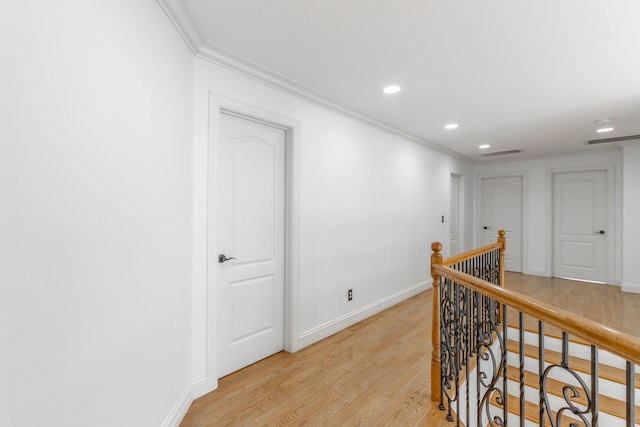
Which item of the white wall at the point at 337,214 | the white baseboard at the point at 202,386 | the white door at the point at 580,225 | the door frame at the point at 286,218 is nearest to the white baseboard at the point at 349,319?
the white wall at the point at 337,214

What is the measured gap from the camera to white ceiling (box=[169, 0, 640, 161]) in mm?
1689

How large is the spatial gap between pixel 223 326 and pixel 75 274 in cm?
142

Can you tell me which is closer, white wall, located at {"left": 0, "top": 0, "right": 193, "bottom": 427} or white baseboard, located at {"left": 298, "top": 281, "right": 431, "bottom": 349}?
white wall, located at {"left": 0, "top": 0, "right": 193, "bottom": 427}

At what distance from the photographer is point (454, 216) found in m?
5.97

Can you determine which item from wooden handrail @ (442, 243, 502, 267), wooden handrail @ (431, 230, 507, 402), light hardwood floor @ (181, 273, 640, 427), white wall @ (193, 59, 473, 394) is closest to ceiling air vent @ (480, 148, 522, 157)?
white wall @ (193, 59, 473, 394)

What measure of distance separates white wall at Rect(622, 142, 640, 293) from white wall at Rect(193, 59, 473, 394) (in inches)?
129

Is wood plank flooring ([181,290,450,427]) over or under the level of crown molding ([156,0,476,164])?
under

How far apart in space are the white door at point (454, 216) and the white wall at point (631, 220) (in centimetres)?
247

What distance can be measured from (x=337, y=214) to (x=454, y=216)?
12.3 feet

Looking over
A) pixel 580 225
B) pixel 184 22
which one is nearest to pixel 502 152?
pixel 580 225

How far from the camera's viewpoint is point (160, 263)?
5.27ft

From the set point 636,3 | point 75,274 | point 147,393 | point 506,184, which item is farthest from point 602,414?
point 506,184

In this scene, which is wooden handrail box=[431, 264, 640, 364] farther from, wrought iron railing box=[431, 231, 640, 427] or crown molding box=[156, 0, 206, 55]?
crown molding box=[156, 0, 206, 55]

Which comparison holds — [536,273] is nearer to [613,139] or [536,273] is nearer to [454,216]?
[454,216]
